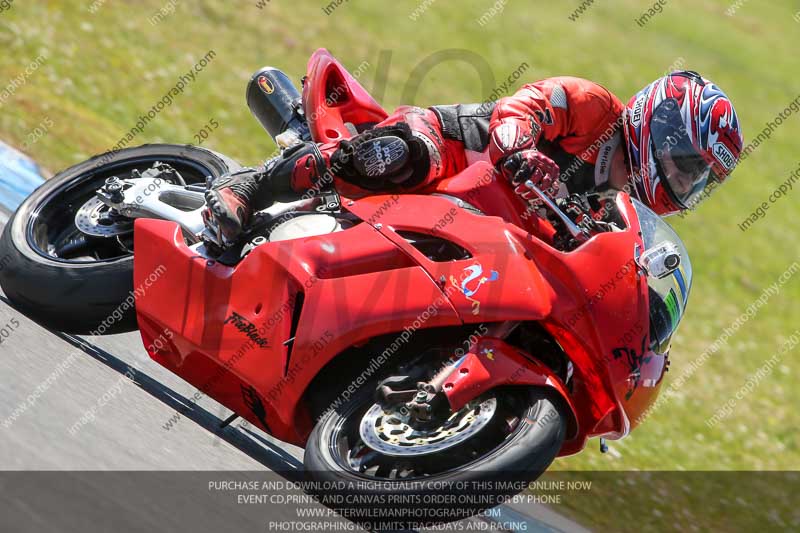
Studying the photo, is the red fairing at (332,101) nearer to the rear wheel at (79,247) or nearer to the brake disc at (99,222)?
the rear wheel at (79,247)

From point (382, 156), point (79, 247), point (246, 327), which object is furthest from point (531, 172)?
point (79, 247)

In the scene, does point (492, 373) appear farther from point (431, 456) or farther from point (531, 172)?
point (531, 172)

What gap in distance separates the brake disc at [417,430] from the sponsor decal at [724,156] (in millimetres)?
1556

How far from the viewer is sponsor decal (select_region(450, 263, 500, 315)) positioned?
150 inches

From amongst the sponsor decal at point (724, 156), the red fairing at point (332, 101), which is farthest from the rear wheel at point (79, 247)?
the sponsor decal at point (724, 156)

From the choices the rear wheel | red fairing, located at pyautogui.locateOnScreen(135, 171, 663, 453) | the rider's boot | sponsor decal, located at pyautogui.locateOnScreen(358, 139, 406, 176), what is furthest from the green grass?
the rear wheel

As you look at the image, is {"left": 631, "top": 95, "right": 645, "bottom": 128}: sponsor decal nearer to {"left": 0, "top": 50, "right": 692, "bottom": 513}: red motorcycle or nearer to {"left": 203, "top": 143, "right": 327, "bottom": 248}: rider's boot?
{"left": 0, "top": 50, "right": 692, "bottom": 513}: red motorcycle

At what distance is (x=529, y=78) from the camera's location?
17031mm

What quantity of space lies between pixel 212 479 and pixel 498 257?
138 centimetres

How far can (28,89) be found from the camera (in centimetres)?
908

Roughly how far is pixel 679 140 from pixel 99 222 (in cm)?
293

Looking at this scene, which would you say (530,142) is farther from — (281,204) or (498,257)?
(281,204)

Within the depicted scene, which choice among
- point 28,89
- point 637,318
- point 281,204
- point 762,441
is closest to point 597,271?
point 637,318

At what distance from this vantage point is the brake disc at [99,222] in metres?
5.20
